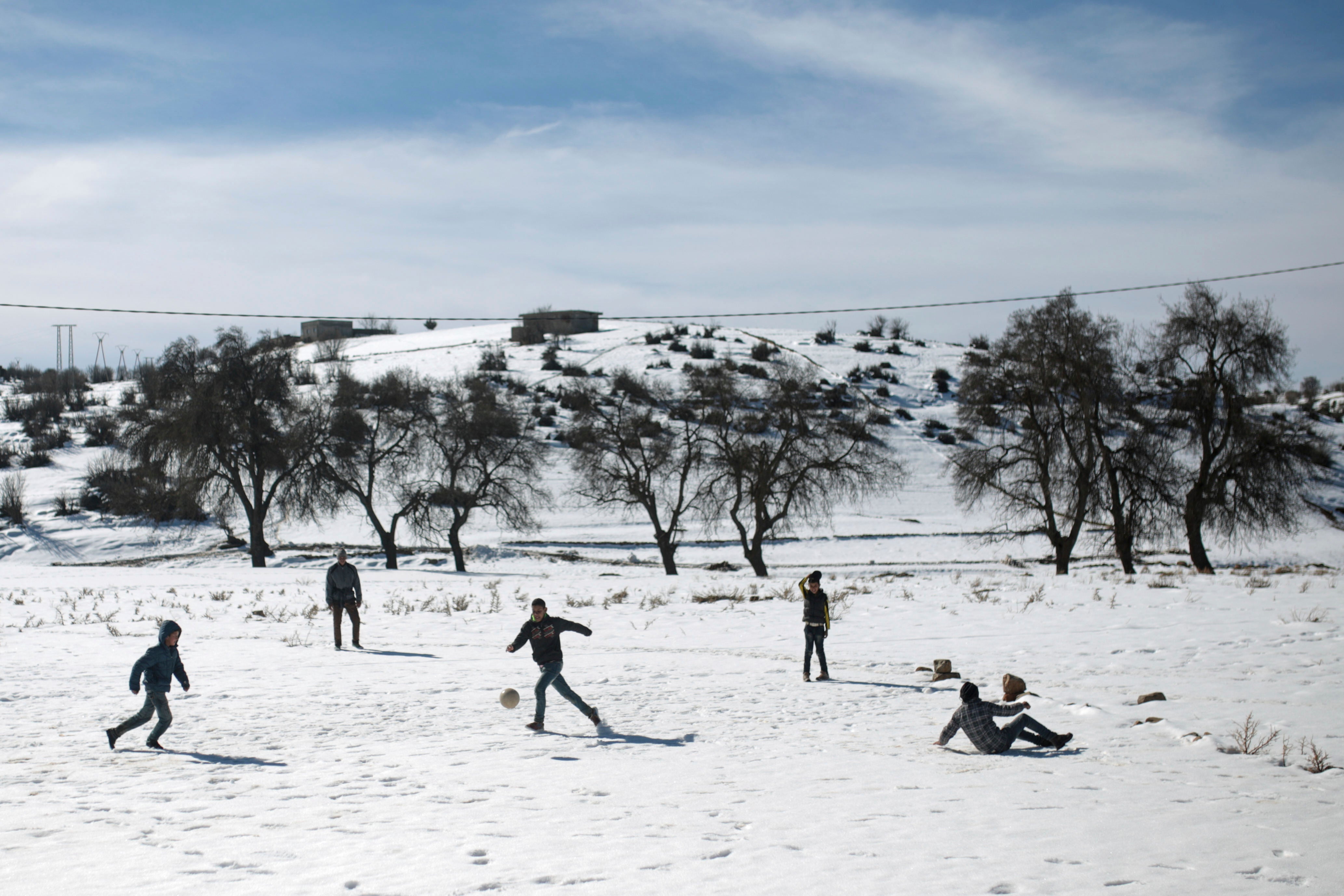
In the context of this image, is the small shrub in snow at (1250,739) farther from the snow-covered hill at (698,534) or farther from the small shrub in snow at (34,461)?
the small shrub in snow at (34,461)

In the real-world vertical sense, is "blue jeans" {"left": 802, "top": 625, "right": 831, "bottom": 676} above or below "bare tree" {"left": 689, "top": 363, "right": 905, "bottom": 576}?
below

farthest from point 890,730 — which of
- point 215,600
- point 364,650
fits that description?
point 215,600

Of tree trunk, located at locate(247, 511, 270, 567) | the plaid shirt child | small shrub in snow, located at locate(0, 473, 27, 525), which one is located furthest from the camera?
small shrub in snow, located at locate(0, 473, 27, 525)

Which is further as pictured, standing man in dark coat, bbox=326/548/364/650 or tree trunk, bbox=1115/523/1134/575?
tree trunk, bbox=1115/523/1134/575

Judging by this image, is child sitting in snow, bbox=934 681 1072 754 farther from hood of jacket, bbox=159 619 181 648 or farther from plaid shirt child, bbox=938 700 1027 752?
hood of jacket, bbox=159 619 181 648

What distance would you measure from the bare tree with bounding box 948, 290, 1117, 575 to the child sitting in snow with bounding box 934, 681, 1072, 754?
23463 millimetres

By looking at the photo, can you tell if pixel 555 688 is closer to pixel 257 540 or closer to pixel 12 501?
pixel 257 540

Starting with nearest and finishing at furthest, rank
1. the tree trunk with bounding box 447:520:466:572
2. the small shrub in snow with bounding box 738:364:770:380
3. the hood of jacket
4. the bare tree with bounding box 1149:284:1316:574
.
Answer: the hood of jacket → the bare tree with bounding box 1149:284:1316:574 → the tree trunk with bounding box 447:520:466:572 → the small shrub in snow with bounding box 738:364:770:380

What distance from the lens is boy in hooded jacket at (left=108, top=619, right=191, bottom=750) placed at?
1020 cm

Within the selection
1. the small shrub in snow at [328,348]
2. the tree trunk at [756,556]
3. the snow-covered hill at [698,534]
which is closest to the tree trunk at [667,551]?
the tree trunk at [756,556]

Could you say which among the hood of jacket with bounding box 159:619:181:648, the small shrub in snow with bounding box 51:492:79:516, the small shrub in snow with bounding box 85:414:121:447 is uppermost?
the small shrub in snow with bounding box 85:414:121:447

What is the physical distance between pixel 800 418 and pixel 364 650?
2295cm

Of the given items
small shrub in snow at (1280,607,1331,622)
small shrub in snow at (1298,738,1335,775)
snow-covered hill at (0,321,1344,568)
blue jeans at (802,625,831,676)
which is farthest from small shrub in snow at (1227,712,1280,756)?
snow-covered hill at (0,321,1344,568)

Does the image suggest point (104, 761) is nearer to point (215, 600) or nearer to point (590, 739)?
point (590, 739)
